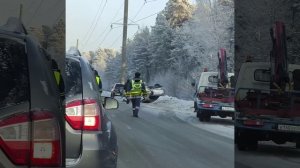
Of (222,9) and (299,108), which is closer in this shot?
(299,108)

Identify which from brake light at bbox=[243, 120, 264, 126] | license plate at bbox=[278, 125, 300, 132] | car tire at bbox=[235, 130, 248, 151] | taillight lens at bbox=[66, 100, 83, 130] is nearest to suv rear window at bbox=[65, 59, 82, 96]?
taillight lens at bbox=[66, 100, 83, 130]

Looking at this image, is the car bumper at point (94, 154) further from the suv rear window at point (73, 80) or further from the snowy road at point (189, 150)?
the snowy road at point (189, 150)

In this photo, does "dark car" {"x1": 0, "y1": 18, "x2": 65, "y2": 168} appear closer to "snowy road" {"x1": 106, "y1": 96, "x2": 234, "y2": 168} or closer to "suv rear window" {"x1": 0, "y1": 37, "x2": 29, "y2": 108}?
"suv rear window" {"x1": 0, "y1": 37, "x2": 29, "y2": 108}

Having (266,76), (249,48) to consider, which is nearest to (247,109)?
(266,76)

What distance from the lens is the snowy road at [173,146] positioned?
9766mm

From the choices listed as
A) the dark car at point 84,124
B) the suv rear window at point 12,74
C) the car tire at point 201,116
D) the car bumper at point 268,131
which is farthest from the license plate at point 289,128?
the suv rear window at point 12,74

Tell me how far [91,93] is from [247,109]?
7.16 meters

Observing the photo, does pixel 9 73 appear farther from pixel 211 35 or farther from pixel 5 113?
pixel 211 35

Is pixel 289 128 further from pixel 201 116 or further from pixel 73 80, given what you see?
pixel 201 116

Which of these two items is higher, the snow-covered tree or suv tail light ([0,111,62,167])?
the snow-covered tree

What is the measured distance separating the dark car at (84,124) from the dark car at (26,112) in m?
1.82

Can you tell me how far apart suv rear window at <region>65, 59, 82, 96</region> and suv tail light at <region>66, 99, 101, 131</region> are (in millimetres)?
106

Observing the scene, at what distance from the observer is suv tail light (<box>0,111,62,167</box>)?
9.50ft

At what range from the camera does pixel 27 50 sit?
3.13 meters
